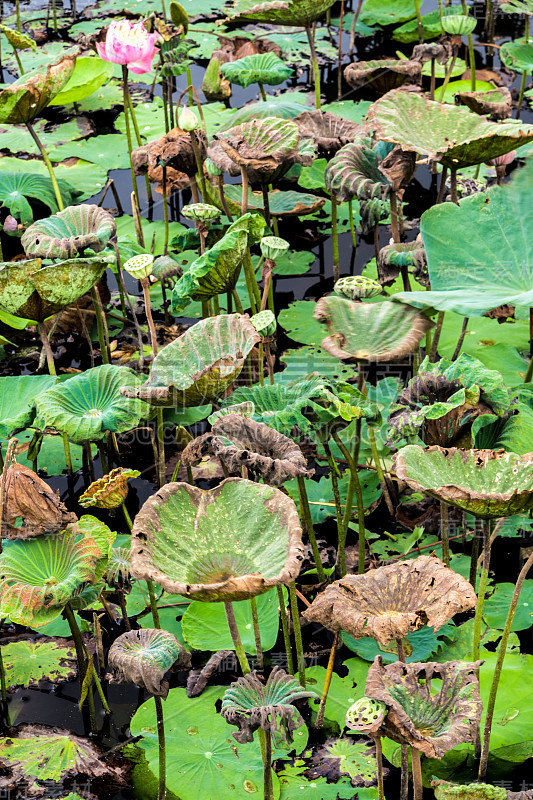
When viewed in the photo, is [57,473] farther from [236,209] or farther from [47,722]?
[236,209]

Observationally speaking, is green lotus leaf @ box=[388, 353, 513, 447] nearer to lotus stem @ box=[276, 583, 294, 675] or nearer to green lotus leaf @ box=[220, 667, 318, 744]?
lotus stem @ box=[276, 583, 294, 675]

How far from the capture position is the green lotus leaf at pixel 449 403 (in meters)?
2.66

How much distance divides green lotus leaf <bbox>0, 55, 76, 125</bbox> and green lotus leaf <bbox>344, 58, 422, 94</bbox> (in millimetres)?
1672

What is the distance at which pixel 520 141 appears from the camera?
3164 millimetres

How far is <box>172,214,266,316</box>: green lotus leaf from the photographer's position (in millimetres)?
3152

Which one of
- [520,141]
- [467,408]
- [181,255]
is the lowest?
[181,255]

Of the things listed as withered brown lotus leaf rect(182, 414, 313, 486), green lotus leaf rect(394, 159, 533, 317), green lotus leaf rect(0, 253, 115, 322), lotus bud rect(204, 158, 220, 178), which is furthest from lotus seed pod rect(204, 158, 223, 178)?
withered brown lotus leaf rect(182, 414, 313, 486)

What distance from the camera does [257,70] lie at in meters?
5.16

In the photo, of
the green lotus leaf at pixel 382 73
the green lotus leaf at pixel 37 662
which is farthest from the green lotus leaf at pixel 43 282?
the green lotus leaf at pixel 382 73

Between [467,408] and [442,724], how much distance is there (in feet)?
3.37

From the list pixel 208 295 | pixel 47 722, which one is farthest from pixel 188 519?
pixel 208 295

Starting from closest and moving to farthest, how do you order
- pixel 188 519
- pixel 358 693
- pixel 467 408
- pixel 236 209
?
pixel 188 519 → pixel 467 408 → pixel 358 693 → pixel 236 209

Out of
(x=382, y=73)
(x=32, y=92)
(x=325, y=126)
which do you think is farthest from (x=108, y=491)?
(x=382, y=73)

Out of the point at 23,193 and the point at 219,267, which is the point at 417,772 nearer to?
the point at 219,267
